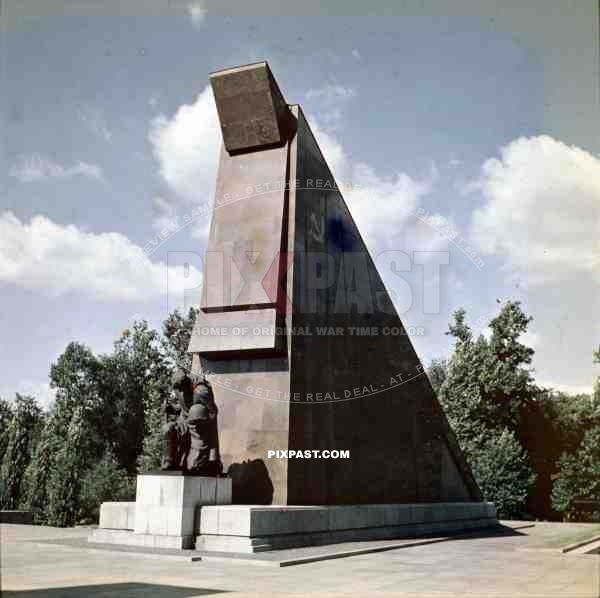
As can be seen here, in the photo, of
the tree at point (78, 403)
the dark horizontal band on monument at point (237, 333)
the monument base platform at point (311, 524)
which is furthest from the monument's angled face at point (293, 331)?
the tree at point (78, 403)

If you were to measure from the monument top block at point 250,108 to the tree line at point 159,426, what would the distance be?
13.4m

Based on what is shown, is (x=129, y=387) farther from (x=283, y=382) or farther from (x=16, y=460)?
(x=283, y=382)

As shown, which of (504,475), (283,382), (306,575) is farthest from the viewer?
(504,475)

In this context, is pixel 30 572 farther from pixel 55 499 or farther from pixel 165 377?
pixel 165 377

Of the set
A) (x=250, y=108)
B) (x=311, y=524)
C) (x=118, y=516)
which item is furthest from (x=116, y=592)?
(x=250, y=108)

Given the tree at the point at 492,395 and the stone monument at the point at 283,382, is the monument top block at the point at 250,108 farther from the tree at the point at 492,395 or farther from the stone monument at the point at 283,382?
the tree at the point at 492,395

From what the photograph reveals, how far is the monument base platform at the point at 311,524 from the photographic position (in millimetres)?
12289

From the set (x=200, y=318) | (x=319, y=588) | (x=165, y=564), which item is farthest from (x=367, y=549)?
(x=200, y=318)

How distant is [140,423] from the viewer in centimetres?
4359

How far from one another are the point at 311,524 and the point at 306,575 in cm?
409

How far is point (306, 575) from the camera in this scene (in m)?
9.80

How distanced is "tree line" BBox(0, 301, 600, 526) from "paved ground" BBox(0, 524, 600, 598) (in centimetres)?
1353

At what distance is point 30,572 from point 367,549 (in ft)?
21.3

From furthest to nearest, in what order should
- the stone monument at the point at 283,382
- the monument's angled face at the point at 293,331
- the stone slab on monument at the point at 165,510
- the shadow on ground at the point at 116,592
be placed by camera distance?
the monument's angled face at the point at 293,331 → the stone monument at the point at 283,382 → the stone slab on monument at the point at 165,510 → the shadow on ground at the point at 116,592
